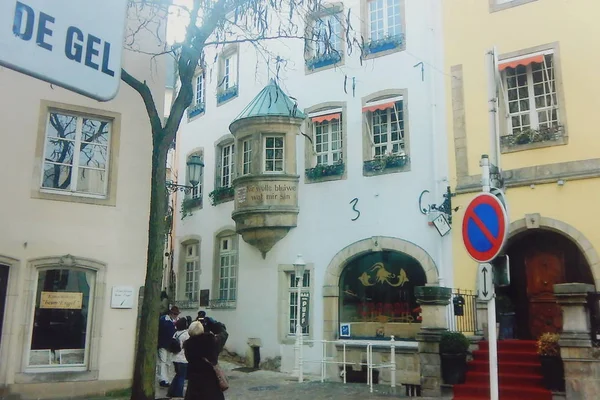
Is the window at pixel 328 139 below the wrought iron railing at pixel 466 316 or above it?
above

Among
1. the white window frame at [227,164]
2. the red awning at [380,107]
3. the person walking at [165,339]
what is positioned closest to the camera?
the person walking at [165,339]

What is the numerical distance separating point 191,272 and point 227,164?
3.98 metres

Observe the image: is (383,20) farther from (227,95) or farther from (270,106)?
(227,95)

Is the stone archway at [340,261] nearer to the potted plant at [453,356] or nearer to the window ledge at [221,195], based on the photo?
the potted plant at [453,356]

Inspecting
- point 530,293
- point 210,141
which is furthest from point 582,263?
point 210,141

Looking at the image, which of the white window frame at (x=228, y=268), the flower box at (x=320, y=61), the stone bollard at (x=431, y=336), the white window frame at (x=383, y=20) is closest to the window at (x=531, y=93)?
the white window frame at (x=383, y=20)

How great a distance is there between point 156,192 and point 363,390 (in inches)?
242

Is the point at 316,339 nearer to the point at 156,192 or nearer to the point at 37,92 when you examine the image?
the point at 156,192

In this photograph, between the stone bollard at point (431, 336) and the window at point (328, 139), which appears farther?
the window at point (328, 139)

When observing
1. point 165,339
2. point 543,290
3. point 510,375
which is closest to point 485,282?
point 510,375

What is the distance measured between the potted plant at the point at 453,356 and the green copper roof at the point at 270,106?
25.7 feet

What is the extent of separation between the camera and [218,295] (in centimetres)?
1828

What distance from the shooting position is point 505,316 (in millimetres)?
12820

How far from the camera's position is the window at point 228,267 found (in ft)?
58.5
